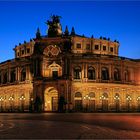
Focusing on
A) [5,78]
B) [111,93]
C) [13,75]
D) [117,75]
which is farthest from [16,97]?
[117,75]

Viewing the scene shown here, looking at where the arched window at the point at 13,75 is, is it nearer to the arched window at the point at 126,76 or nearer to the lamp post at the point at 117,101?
the lamp post at the point at 117,101

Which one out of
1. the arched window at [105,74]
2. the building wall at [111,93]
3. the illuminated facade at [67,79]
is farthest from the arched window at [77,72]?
the arched window at [105,74]

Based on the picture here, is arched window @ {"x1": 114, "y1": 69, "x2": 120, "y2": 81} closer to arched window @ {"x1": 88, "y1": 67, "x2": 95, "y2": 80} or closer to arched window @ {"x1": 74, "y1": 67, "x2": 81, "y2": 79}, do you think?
arched window @ {"x1": 88, "y1": 67, "x2": 95, "y2": 80}

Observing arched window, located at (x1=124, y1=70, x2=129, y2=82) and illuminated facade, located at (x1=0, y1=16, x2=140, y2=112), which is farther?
arched window, located at (x1=124, y1=70, x2=129, y2=82)

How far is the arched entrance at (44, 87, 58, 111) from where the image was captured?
287ft

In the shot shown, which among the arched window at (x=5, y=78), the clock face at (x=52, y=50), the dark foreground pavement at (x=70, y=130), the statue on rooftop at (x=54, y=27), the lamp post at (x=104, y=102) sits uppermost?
the statue on rooftop at (x=54, y=27)

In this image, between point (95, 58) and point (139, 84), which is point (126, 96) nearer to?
point (139, 84)

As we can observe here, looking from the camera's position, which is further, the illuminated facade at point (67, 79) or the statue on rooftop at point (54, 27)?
the statue on rooftop at point (54, 27)

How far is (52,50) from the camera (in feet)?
292

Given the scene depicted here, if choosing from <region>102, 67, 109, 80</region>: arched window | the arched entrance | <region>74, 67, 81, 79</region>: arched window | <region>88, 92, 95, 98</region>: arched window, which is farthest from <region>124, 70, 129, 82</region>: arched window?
the arched entrance

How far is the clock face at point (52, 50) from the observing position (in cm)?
8850

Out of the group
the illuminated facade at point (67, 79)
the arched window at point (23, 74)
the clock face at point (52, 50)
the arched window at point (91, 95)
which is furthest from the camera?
the arched window at point (23, 74)

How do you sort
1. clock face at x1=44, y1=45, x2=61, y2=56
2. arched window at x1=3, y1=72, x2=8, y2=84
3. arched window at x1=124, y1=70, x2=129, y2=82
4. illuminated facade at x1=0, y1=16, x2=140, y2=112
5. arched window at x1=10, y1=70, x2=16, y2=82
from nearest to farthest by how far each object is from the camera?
illuminated facade at x1=0, y1=16, x2=140, y2=112 → clock face at x1=44, y1=45, x2=61, y2=56 → arched window at x1=124, y1=70, x2=129, y2=82 → arched window at x1=10, y1=70, x2=16, y2=82 → arched window at x1=3, y1=72, x2=8, y2=84

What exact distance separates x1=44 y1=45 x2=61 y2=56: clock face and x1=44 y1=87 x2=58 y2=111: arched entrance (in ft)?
27.8
